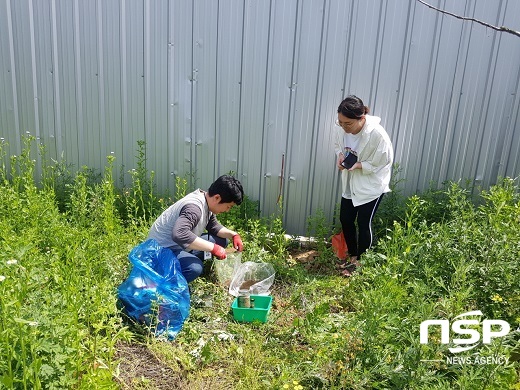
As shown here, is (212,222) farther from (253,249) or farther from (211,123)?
(211,123)

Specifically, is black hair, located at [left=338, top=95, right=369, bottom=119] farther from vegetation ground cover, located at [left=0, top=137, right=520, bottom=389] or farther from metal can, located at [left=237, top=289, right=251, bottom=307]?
metal can, located at [left=237, top=289, right=251, bottom=307]

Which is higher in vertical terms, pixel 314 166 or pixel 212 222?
pixel 314 166

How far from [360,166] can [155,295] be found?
215cm

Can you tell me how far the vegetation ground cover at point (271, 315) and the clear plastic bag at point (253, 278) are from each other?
124mm

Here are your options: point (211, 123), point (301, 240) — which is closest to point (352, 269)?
point (301, 240)

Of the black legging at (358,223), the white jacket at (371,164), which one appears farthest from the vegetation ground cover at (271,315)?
the white jacket at (371,164)

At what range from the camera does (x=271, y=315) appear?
3523 mm

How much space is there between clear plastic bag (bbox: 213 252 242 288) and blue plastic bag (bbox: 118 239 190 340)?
571 millimetres

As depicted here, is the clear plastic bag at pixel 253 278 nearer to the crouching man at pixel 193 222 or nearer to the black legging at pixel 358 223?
the crouching man at pixel 193 222

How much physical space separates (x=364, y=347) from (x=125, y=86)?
370cm

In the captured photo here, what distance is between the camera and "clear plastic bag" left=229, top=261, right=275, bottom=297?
12.5 feet

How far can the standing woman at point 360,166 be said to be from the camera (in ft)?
13.0

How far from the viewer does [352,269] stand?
4.32 metres

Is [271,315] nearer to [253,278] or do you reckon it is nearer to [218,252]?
[253,278]
